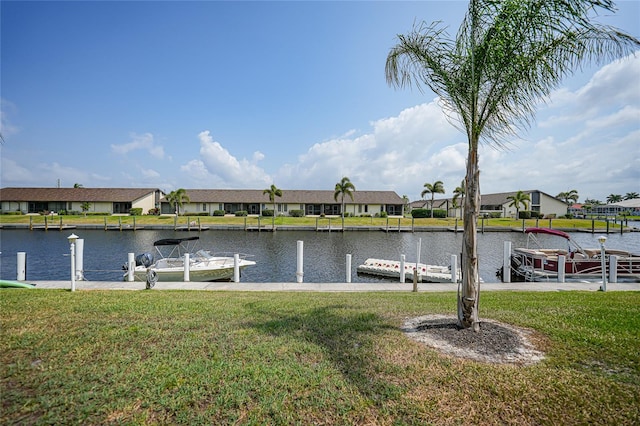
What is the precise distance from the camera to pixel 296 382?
431cm

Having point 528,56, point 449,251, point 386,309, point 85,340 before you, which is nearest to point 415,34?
point 528,56

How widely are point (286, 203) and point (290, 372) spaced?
205 feet

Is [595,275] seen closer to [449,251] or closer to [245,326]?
[449,251]

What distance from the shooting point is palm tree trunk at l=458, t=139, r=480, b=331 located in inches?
238

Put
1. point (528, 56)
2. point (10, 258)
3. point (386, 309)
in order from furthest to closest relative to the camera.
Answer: point (10, 258) → point (386, 309) → point (528, 56)

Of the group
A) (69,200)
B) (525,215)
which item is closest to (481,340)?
(525,215)

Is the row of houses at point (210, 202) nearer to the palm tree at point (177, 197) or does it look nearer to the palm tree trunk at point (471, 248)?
the palm tree at point (177, 197)

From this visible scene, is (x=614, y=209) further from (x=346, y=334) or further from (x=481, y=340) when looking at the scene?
(x=346, y=334)

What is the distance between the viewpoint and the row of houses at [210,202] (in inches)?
2493

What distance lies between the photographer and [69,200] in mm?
63188

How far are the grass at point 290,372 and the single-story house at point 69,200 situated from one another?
65.2 meters

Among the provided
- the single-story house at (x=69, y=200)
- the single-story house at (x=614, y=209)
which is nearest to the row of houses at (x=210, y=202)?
the single-story house at (x=69, y=200)

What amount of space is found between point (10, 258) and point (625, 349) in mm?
33966

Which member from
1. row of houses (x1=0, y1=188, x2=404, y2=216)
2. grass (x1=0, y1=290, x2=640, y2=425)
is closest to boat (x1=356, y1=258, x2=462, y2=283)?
grass (x1=0, y1=290, x2=640, y2=425)
